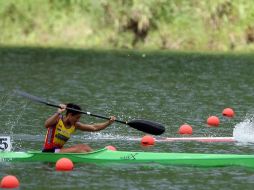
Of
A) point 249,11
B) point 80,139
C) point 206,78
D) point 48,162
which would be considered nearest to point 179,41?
point 249,11

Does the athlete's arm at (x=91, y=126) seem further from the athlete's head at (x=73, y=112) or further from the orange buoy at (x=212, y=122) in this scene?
the orange buoy at (x=212, y=122)

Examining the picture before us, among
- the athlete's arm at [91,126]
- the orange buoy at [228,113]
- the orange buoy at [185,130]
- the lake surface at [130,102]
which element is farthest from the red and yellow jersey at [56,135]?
the orange buoy at [228,113]

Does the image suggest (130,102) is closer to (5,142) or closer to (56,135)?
(56,135)

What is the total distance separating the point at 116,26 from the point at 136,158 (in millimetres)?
45331

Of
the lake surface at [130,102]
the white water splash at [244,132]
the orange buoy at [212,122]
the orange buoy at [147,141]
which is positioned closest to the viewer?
the lake surface at [130,102]

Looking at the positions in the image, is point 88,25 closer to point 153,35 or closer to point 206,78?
point 153,35

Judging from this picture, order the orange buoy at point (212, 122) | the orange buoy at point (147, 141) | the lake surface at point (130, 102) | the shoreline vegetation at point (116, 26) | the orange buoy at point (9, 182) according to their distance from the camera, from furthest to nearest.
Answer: the shoreline vegetation at point (116, 26), the orange buoy at point (212, 122), the orange buoy at point (147, 141), the lake surface at point (130, 102), the orange buoy at point (9, 182)

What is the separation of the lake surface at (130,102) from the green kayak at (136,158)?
0.29 m

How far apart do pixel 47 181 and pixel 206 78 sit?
2795 cm

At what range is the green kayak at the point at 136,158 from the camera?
82.5ft

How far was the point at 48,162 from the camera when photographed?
2534 centimetres

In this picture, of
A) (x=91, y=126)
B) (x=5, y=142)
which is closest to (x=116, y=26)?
(x=91, y=126)

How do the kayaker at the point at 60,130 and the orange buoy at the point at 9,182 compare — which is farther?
the kayaker at the point at 60,130

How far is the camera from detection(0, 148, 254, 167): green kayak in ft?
82.5
